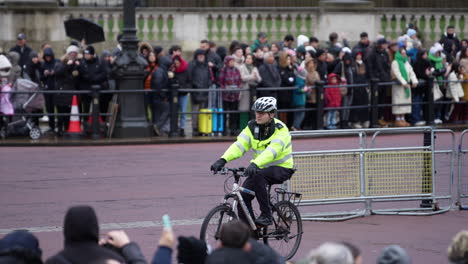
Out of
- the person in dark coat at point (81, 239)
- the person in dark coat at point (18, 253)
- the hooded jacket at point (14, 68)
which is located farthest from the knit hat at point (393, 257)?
the hooded jacket at point (14, 68)

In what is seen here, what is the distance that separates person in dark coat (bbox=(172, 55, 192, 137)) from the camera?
71.0ft

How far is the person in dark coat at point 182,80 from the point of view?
2164 centimetres

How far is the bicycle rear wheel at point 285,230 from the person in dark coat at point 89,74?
10.8m

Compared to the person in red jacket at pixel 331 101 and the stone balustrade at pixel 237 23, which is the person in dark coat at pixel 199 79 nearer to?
the person in red jacket at pixel 331 101

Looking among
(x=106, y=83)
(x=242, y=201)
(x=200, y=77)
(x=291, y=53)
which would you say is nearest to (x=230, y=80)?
(x=200, y=77)

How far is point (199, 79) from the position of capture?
71.2 feet

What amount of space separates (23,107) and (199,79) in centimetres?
374

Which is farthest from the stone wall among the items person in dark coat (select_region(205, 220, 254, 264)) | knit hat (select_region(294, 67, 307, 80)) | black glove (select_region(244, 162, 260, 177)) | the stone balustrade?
person in dark coat (select_region(205, 220, 254, 264))

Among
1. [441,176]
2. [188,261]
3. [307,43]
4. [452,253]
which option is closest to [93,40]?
[307,43]

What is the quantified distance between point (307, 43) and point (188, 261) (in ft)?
56.3

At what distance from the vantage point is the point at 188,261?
8.56 metres

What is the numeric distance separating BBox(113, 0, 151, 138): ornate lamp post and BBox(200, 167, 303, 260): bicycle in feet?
33.6

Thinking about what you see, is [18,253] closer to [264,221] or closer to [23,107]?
[264,221]

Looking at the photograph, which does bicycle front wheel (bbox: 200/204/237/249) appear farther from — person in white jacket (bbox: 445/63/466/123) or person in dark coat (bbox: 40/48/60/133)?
person in white jacket (bbox: 445/63/466/123)
